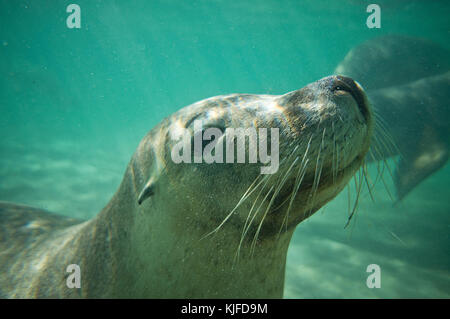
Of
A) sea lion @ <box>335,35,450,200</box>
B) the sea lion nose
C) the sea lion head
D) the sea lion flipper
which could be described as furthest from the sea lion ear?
the sea lion flipper

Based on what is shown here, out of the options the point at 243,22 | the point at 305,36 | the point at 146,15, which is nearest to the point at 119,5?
the point at 146,15

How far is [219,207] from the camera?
154 cm

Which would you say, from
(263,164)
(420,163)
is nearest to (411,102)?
(420,163)

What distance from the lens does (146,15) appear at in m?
36.5

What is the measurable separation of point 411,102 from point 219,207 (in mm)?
9015

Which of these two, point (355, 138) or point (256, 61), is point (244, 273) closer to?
point (355, 138)

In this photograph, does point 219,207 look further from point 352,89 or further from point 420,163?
point 420,163

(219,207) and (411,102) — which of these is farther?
(411,102)

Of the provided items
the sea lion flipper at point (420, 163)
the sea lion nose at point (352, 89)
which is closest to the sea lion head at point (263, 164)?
the sea lion nose at point (352, 89)

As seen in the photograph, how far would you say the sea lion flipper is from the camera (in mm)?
7391

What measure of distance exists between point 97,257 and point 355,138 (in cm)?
174

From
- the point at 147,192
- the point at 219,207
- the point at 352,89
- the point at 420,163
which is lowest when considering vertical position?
the point at 219,207

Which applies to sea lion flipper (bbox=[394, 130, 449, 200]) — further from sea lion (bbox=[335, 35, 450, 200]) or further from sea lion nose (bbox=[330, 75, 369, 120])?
sea lion nose (bbox=[330, 75, 369, 120])

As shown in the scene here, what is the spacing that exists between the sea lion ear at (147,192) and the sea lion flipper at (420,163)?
731 centimetres
